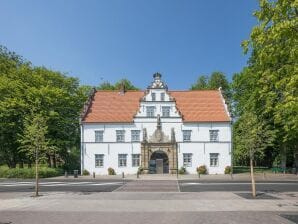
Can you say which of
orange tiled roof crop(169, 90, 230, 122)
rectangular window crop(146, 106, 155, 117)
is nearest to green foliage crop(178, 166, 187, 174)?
orange tiled roof crop(169, 90, 230, 122)

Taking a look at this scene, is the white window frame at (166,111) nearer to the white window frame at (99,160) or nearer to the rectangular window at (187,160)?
the rectangular window at (187,160)

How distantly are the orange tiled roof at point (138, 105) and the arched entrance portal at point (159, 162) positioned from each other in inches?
220

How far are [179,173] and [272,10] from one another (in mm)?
37309

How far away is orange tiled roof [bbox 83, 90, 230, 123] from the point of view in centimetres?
5081

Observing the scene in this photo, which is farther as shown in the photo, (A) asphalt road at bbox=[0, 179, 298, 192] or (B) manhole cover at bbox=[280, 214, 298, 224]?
(A) asphalt road at bbox=[0, 179, 298, 192]

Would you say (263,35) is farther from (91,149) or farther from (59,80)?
(59,80)

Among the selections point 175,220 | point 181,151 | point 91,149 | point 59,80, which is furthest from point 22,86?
point 175,220

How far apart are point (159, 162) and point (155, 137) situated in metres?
3.32

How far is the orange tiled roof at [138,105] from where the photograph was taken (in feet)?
167

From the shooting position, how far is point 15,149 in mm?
51938

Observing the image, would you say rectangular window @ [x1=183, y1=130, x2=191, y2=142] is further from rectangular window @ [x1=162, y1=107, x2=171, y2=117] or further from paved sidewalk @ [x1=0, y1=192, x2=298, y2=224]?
paved sidewalk @ [x1=0, y1=192, x2=298, y2=224]

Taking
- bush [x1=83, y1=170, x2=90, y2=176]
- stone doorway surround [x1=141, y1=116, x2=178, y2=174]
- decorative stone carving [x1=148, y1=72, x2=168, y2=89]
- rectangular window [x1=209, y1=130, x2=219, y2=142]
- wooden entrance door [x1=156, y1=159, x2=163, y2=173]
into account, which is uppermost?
decorative stone carving [x1=148, y1=72, x2=168, y2=89]

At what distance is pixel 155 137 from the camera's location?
5009 centimetres

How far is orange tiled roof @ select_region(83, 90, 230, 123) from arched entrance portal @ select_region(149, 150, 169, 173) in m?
5.59
